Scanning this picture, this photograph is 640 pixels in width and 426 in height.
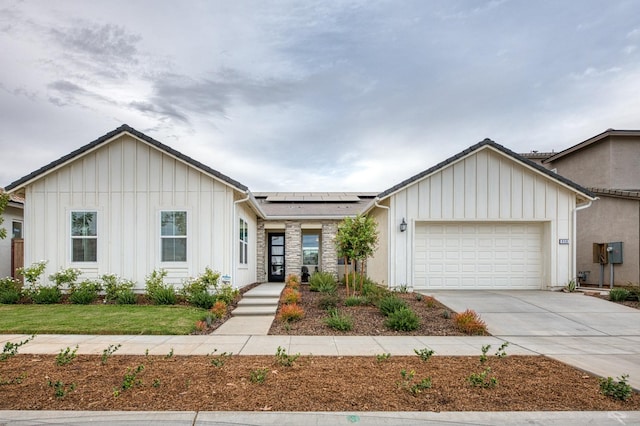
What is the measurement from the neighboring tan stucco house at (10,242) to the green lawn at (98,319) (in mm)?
5156

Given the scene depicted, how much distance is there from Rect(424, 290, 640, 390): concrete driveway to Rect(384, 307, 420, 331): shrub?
5.65ft

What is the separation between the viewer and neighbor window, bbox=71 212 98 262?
37.1 feet

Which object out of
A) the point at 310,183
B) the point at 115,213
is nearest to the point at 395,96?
the point at 115,213

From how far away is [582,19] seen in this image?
11.2 m

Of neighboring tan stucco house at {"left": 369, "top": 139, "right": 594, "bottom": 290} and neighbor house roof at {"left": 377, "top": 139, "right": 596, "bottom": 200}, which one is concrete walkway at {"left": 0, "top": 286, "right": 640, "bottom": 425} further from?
neighbor house roof at {"left": 377, "top": 139, "right": 596, "bottom": 200}

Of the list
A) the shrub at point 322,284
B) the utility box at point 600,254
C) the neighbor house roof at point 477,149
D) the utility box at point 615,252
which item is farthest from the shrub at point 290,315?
the utility box at point 600,254

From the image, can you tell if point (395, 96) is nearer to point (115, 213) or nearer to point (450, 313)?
point (450, 313)

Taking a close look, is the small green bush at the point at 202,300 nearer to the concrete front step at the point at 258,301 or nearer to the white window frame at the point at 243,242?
the concrete front step at the point at 258,301

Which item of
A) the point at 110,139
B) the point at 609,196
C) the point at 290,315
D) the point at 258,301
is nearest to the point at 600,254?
the point at 609,196

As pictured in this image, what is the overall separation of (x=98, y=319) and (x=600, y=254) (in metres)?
16.7

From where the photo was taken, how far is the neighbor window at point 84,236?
11.3 metres

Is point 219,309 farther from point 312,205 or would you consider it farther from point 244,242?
point 312,205

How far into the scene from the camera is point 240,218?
12914 mm

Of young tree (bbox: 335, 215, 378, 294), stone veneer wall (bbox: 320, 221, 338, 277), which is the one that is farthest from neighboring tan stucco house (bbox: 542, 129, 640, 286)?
stone veneer wall (bbox: 320, 221, 338, 277)
